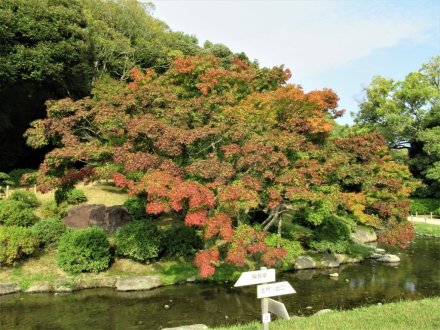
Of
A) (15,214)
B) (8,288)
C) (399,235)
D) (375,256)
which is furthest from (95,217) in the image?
(375,256)

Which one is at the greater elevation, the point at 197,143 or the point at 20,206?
the point at 197,143

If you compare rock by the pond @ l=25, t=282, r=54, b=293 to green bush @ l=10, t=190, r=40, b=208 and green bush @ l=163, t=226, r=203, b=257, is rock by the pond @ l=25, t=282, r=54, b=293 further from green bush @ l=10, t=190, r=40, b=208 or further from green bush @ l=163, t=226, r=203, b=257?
green bush @ l=10, t=190, r=40, b=208

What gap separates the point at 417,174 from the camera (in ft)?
127

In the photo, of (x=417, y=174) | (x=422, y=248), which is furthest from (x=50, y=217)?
(x=417, y=174)

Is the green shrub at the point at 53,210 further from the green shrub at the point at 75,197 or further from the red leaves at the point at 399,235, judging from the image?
the red leaves at the point at 399,235

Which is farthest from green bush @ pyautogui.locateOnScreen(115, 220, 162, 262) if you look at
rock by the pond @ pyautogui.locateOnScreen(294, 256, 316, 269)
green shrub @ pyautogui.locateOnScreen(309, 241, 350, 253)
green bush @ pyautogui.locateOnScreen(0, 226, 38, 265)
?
green shrub @ pyautogui.locateOnScreen(309, 241, 350, 253)

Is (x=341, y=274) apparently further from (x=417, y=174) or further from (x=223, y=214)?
(x=417, y=174)

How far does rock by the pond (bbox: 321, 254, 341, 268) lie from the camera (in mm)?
19094

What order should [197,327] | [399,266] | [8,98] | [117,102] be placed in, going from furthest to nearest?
[8,98]
[399,266]
[117,102]
[197,327]

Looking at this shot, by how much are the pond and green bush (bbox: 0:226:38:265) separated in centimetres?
196

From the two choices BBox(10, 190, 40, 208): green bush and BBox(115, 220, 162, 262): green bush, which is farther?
BBox(10, 190, 40, 208): green bush

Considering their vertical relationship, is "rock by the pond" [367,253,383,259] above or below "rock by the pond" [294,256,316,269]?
below

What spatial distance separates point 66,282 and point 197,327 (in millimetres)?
7967

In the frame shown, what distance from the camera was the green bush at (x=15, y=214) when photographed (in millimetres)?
19047
